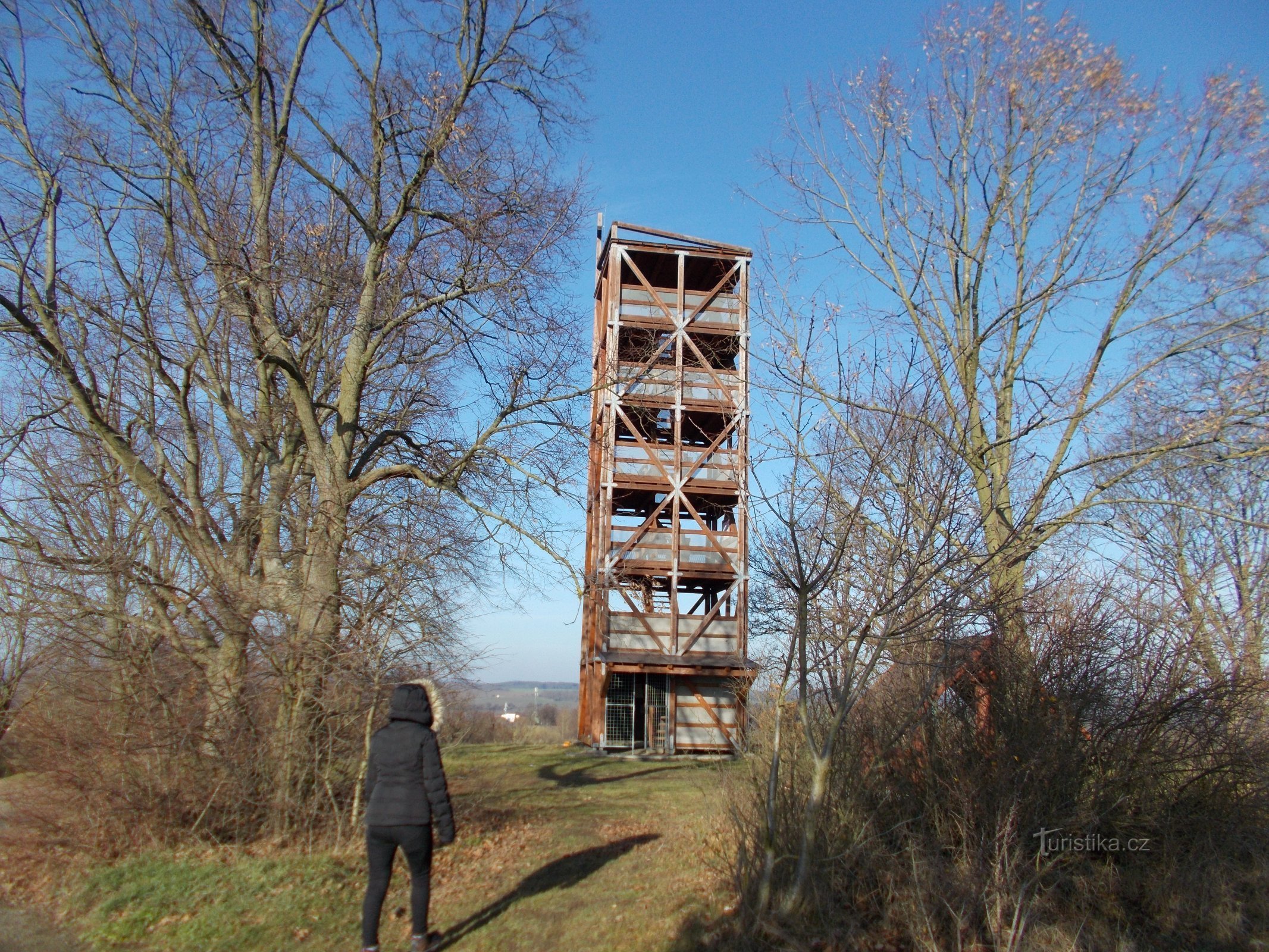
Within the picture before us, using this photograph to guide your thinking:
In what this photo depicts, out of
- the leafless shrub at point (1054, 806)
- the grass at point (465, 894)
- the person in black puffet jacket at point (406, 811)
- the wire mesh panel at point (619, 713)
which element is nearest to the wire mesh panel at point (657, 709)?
the wire mesh panel at point (619, 713)

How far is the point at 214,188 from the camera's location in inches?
409

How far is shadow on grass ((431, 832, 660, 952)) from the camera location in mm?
6391

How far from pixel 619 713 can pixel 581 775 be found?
7460mm

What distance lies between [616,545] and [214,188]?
1493 cm

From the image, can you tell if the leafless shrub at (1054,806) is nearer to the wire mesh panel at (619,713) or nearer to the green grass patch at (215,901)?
the green grass patch at (215,901)

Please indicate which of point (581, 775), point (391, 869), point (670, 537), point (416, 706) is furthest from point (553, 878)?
point (670, 537)

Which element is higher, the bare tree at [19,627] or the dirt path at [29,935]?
the bare tree at [19,627]

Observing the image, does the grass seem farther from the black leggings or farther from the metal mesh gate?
the metal mesh gate

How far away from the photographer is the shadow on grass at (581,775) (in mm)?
15047

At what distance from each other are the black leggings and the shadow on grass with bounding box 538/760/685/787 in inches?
352

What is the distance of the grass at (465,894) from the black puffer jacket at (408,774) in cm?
112

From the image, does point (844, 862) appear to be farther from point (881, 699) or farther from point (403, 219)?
point (403, 219)

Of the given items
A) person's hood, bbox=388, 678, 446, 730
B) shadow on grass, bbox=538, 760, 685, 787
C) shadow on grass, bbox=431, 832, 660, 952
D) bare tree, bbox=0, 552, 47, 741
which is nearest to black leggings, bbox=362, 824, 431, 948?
shadow on grass, bbox=431, 832, 660, 952

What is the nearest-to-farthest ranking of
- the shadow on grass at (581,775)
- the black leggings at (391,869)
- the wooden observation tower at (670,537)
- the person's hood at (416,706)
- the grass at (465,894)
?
the black leggings at (391,869), the person's hood at (416,706), the grass at (465,894), the shadow on grass at (581,775), the wooden observation tower at (670,537)
